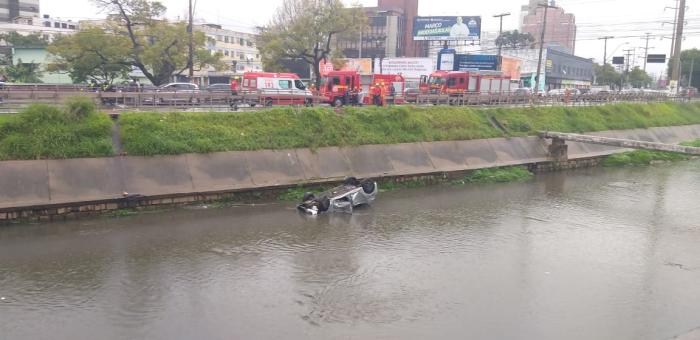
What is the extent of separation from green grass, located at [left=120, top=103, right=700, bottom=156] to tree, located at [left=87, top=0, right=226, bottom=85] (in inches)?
634

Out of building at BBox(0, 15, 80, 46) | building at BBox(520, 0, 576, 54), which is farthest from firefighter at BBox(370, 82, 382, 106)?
building at BBox(520, 0, 576, 54)

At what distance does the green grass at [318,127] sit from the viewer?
59.0 feet

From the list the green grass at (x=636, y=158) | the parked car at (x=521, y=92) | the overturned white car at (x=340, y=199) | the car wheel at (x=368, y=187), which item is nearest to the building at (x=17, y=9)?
the parked car at (x=521, y=92)

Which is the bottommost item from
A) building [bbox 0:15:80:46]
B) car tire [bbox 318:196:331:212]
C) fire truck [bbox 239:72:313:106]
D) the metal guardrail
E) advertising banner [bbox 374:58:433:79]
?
car tire [bbox 318:196:331:212]

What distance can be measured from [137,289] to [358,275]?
4.28m

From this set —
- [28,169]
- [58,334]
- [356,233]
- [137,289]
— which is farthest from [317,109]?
[58,334]

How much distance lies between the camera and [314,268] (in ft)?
39.0

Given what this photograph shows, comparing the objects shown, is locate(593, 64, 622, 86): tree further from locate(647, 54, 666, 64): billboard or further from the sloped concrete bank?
the sloped concrete bank

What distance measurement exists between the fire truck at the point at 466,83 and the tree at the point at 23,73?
30514mm

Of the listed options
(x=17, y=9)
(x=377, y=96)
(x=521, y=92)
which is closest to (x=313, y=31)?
(x=377, y=96)

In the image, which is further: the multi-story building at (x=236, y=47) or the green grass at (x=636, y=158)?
the multi-story building at (x=236, y=47)

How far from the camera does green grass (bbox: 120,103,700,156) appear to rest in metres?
18.0

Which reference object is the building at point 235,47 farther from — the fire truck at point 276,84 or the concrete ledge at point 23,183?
the concrete ledge at point 23,183

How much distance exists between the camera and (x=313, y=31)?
39438 millimetres
